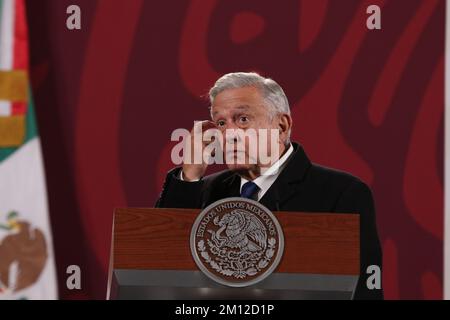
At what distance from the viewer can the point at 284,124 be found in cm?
403

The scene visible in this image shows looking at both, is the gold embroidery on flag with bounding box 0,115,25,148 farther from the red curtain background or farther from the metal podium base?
the metal podium base

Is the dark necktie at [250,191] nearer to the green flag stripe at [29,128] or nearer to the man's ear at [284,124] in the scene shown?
the man's ear at [284,124]

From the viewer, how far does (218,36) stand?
14.5ft

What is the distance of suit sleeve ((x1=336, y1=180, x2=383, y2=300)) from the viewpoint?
3.88m

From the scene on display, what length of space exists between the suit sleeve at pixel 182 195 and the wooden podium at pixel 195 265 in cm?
88

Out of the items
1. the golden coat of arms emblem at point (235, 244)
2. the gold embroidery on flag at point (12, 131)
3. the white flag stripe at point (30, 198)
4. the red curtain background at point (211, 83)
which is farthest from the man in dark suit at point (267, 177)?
the golden coat of arms emblem at point (235, 244)

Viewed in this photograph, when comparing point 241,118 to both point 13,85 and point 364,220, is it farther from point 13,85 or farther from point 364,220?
point 13,85

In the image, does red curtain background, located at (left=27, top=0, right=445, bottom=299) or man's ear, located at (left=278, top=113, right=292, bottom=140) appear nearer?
man's ear, located at (left=278, top=113, right=292, bottom=140)

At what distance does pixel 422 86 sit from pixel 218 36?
41.6 inches

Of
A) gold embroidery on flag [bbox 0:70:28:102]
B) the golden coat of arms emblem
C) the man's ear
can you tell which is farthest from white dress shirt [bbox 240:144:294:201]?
gold embroidery on flag [bbox 0:70:28:102]
